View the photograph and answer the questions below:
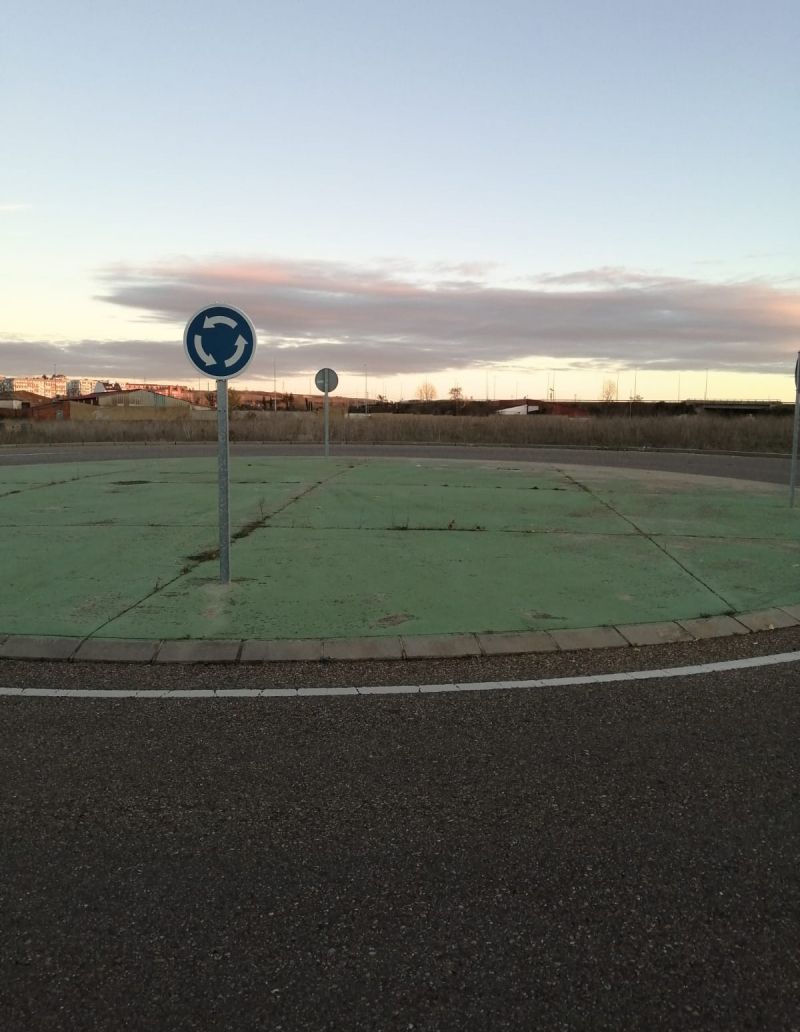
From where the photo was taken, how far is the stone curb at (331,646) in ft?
17.8

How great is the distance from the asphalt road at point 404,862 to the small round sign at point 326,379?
1859cm

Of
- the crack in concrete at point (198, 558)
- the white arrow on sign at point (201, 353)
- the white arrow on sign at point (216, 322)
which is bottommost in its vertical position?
the crack in concrete at point (198, 558)

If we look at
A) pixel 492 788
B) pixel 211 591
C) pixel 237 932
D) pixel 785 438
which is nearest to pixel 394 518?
pixel 211 591

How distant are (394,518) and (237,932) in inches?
337

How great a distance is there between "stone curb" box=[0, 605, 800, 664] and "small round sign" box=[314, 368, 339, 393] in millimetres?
17424

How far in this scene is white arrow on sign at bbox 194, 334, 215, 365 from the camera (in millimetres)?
6719

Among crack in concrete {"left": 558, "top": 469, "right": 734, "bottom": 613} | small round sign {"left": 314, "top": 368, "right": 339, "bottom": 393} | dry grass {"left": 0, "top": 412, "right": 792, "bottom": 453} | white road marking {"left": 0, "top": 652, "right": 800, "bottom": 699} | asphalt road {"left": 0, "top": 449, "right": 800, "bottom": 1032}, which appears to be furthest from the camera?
dry grass {"left": 0, "top": 412, "right": 792, "bottom": 453}

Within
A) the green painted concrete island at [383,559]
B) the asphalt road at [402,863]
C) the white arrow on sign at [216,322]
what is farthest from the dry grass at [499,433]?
the asphalt road at [402,863]

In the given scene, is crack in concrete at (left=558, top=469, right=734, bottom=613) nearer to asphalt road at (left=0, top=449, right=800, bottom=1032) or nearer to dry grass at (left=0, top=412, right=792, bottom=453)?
asphalt road at (left=0, top=449, right=800, bottom=1032)

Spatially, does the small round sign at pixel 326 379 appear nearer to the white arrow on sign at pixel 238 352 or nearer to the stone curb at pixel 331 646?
the white arrow on sign at pixel 238 352

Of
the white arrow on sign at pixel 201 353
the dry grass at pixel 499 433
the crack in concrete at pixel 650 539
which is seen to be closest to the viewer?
the white arrow on sign at pixel 201 353

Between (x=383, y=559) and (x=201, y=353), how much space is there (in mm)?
2894

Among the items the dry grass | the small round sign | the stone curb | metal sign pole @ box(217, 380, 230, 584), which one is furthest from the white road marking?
the dry grass

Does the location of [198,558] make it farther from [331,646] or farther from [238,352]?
[331,646]
